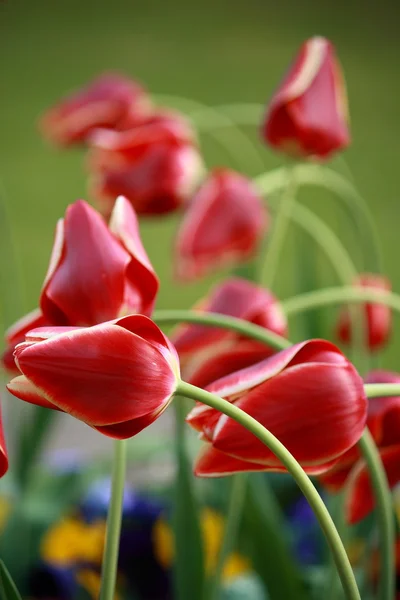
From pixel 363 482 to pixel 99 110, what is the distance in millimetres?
314

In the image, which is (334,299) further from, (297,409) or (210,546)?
(210,546)

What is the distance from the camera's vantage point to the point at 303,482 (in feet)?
0.61

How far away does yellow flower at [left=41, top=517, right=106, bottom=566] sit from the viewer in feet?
1.67

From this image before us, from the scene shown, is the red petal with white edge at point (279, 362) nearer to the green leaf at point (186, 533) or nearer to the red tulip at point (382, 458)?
the red tulip at point (382, 458)

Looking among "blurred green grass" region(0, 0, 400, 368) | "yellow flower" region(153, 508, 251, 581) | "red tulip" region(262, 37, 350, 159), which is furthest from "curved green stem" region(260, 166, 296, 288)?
"blurred green grass" region(0, 0, 400, 368)

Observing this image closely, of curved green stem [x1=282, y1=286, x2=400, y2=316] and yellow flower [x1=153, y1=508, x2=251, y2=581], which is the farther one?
yellow flower [x1=153, y1=508, x2=251, y2=581]

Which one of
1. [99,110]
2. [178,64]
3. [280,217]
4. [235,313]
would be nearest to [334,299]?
[235,313]

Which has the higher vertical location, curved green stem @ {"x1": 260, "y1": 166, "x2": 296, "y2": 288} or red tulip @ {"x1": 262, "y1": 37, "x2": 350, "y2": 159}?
red tulip @ {"x1": 262, "y1": 37, "x2": 350, "y2": 159}

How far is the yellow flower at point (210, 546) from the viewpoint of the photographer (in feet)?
1.70

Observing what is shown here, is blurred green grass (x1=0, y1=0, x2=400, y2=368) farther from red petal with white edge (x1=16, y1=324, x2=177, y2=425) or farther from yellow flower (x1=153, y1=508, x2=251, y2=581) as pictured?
red petal with white edge (x1=16, y1=324, x2=177, y2=425)

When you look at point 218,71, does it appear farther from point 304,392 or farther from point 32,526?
point 304,392

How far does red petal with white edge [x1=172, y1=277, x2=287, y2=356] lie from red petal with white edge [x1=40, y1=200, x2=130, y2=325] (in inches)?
3.4

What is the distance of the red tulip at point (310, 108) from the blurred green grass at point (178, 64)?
1569 mm

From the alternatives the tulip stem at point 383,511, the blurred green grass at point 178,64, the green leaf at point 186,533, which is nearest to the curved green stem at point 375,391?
the tulip stem at point 383,511
